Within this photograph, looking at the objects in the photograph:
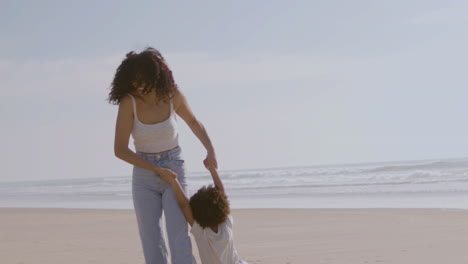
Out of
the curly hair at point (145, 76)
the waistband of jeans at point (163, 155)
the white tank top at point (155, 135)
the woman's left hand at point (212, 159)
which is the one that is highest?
the curly hair at point (145, 76)

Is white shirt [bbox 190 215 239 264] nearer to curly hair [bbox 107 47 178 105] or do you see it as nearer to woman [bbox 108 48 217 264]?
woman [bbox 108 48 217 264]

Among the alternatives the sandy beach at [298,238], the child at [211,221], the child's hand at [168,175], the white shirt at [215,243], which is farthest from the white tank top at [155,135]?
the sandy beach at [298,238]

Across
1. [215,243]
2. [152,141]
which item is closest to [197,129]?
[152,141]

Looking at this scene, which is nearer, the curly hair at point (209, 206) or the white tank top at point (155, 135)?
the white tank top at point (155, 135)

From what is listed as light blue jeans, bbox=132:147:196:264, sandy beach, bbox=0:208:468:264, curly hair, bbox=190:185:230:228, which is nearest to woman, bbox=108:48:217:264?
light blue jeans, bbox=132:147:196:264

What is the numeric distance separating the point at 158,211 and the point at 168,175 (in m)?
0.24

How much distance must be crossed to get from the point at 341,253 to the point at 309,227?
3.04 meters

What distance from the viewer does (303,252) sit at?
766 centimetres

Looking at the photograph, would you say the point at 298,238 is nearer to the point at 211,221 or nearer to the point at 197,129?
the point at 211,221

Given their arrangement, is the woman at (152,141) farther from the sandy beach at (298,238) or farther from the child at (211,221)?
the sandy beach at (298,238)

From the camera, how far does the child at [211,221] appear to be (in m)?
3.92

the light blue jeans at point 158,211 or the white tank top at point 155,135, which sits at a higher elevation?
the white tank top at point 155,135

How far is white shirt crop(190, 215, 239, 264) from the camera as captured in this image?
4.08 m

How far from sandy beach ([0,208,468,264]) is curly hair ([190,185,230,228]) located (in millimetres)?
2978
